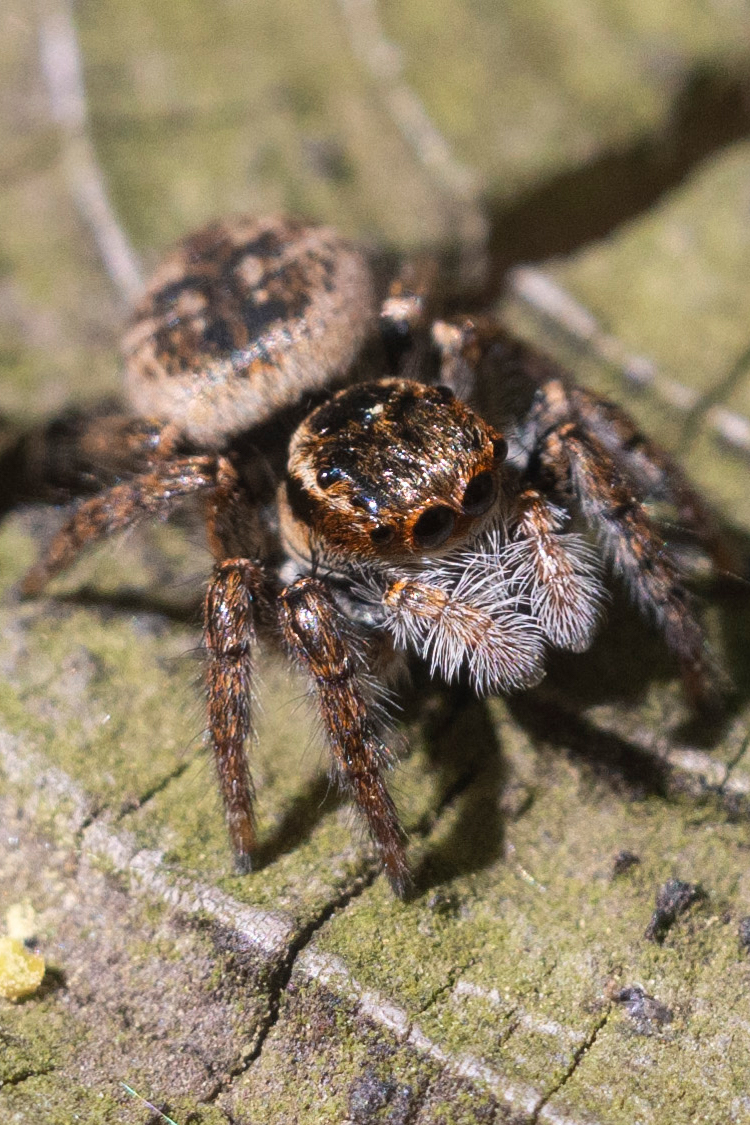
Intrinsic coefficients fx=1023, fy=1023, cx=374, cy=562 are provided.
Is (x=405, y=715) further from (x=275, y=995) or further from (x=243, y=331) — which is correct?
(x=243, y=331)

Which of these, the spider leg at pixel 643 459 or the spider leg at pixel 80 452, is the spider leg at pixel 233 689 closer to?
the spider leg at pixel 80 452

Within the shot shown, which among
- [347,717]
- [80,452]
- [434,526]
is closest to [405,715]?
[347,717]

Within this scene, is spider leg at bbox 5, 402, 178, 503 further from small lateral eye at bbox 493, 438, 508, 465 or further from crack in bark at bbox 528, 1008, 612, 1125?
crack in bark at bbox 528, 1008, 612, 1125

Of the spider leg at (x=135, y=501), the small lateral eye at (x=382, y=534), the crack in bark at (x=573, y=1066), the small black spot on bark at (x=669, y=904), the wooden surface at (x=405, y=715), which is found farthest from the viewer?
the spider leg at (x=135, y=501)

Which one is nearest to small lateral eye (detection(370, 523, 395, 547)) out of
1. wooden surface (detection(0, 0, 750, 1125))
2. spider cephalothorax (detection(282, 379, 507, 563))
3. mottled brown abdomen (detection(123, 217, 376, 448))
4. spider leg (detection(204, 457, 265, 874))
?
spider cephalothorax (detection(282, 379, 507, 563))

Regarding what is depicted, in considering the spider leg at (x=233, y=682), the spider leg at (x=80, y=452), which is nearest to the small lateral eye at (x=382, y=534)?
the spider leg at (x=233, y=682)

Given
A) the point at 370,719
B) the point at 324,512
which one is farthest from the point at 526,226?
the point at 370,719
